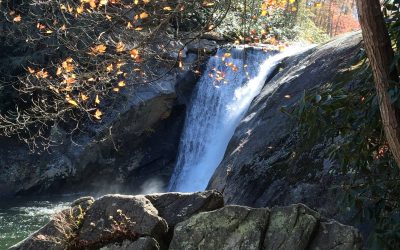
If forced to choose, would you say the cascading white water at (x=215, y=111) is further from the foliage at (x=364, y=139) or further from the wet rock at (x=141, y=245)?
the foliage at (x=364, y=139)

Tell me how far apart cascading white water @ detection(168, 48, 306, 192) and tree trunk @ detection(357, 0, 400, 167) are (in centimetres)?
995

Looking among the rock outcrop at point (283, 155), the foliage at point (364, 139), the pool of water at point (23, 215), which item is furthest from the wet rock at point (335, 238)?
the pool of water at point (23, 215)

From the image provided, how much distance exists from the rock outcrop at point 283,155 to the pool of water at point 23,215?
16.5ft

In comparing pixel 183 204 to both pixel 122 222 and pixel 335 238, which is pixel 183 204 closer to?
pixel 122 222

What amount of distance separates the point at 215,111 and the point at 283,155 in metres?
8.10

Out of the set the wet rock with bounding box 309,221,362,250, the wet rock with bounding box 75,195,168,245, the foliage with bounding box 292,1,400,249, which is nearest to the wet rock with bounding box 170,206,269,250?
the wet rock with bounding box 75,195,168,245

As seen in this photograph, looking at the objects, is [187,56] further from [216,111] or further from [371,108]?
[371,108]

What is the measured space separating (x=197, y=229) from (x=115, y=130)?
10672 mm

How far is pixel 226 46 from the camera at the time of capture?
1530cm

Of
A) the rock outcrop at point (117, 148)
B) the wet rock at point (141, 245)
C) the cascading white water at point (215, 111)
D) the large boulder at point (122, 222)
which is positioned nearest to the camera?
the wet rock at point (141, 245)

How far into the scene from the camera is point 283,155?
249 inches

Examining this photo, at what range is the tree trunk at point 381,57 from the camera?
300cm

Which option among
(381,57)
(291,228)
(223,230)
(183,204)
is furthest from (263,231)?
(381,57)

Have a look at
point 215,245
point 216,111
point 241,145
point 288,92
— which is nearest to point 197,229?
point 215,245
